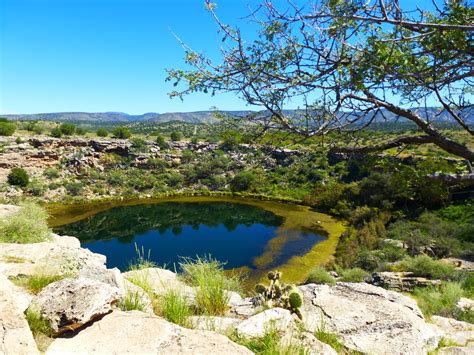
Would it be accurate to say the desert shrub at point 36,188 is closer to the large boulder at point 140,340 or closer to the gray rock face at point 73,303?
the gray rock face at point 73,303

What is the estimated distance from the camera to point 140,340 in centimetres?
263

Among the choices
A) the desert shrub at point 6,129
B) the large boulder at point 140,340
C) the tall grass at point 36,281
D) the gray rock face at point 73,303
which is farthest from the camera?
the desert shrub at point 6,129

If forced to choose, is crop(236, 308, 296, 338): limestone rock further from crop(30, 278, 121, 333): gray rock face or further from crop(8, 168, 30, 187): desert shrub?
crop(8, 168, 30, 187): desert shrub

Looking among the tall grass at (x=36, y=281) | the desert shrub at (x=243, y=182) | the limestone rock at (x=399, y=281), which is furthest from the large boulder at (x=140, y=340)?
the desert shrub at (x=243, y=182)

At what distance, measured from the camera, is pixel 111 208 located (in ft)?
118

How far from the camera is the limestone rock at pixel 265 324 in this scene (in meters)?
3.04

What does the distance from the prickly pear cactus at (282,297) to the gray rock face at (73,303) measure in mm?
1840

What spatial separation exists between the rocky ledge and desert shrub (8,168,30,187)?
37.4 metres

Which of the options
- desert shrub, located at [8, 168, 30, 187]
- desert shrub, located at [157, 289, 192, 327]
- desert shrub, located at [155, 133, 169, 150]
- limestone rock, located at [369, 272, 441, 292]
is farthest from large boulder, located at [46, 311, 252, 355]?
desert shrub, located at [155, 133, 169, 150]

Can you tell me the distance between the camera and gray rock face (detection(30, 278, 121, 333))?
273 centimetres

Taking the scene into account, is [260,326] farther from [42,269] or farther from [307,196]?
[307,196]

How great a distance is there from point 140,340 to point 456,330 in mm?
4156

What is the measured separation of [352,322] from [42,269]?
12.0 feet

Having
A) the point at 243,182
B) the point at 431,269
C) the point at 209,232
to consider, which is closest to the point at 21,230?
the point at 431,269
